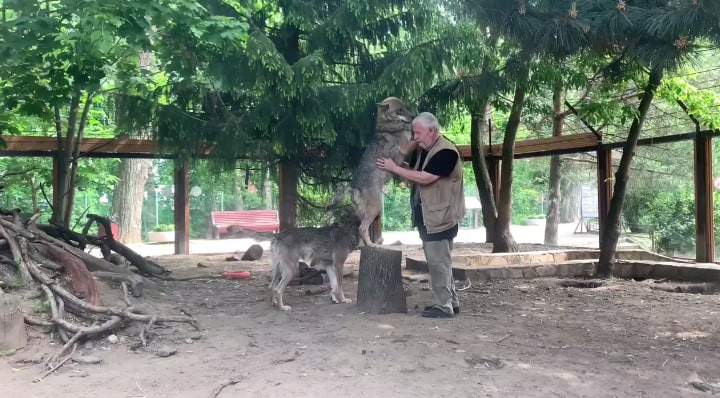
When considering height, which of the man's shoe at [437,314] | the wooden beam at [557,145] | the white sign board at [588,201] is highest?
the wooden beam at [557,145]

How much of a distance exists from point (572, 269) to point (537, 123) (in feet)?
21.1

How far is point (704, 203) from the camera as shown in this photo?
1105 centimetres

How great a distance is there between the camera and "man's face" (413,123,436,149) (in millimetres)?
6145

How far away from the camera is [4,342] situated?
4699mm

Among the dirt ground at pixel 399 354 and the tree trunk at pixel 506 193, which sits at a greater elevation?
the tree trunk at pixel 506 193

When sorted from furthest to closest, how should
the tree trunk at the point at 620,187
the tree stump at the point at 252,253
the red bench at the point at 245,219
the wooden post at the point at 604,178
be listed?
the red bench at the point at 245,219 → the wooden post at the point at 604,178 → the tree stump at the point at 252,253 → the tree trunk at the point at 620,187

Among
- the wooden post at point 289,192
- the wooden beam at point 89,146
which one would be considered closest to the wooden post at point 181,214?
the wooden beam at point 89,146

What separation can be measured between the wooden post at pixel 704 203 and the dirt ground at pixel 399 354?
14.1 ft

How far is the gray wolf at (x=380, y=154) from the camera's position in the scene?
7043 mm

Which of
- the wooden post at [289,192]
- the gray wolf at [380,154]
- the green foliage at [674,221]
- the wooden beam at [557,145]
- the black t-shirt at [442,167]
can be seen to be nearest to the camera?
the black t-shirt at [442,167]

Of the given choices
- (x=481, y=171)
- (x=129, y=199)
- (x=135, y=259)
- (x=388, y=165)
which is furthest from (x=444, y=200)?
(x=129, y=199)

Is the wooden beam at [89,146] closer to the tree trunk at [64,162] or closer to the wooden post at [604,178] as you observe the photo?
the tree trunk at [64,162]

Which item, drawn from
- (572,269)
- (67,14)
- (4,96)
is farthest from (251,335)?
(572,269)

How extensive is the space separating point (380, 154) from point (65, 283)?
152 inches
